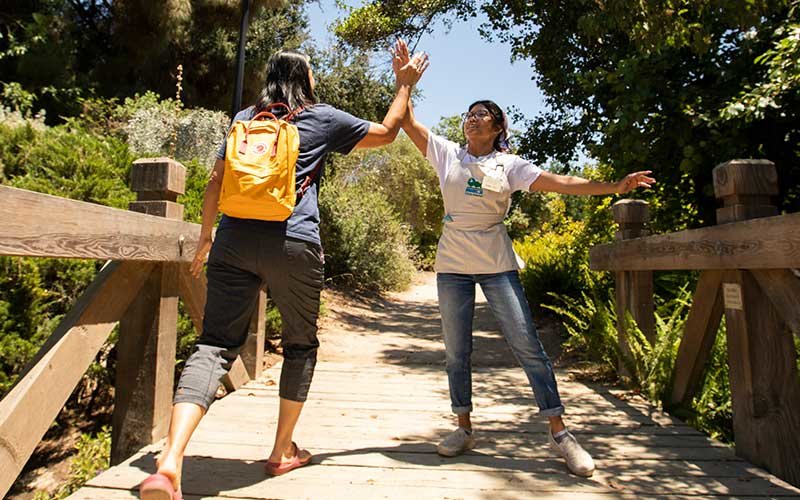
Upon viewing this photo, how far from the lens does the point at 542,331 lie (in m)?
7.56

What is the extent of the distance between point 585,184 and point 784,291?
0.95 m

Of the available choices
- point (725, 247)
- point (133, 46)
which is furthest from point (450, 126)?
point (725, 247)

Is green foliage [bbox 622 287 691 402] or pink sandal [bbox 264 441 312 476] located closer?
pink sandal [bbox 264 441 312 476]

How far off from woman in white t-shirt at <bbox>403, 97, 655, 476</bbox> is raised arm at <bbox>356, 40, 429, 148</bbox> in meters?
0.14

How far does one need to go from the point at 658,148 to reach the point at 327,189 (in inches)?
320

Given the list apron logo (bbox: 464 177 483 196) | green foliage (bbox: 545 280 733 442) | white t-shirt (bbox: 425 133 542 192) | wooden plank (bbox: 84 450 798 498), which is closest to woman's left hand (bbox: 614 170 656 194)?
Result: white t-shirt (bbox: 425 133 542 192)

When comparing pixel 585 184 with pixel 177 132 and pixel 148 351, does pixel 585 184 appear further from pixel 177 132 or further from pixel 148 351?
pixel 177 132

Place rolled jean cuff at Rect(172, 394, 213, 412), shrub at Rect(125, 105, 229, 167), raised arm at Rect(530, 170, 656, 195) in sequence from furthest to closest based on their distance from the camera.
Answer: shrub at Rect(125, 105, 229, 167) < raised arm at Rect(530, 170, 656, 195) < rolled jean cuff at Rect(172, 394, 213, 412)

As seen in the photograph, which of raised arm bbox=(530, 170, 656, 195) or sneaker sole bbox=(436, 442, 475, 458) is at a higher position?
raised arm bbox=(530, 170, 656, 195)

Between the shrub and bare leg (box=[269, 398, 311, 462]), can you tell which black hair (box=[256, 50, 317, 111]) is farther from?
the shrub

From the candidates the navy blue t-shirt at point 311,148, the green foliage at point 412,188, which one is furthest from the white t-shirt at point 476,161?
the green foliage at point 412,188

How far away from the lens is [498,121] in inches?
111

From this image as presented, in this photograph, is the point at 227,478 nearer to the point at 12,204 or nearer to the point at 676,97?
the point at 12,204

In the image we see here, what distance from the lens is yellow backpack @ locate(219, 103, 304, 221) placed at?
81.0 inches
